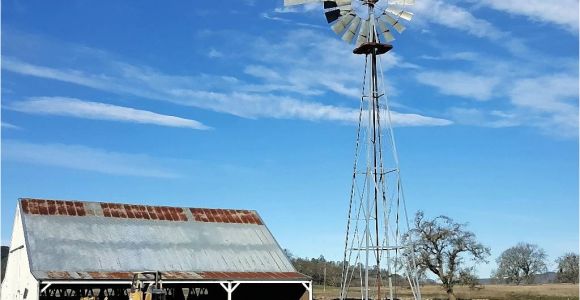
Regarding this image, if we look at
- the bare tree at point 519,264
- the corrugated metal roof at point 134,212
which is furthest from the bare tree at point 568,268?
the corrugated metal roof at point 134,212

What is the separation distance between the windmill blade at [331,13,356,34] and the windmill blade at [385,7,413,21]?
59.5 inches

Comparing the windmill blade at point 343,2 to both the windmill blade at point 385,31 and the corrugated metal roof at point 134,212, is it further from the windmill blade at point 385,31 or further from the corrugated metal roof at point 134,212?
the corrugated metal roof at point 134,212

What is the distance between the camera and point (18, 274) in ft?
92.2

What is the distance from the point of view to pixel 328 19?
2484cm

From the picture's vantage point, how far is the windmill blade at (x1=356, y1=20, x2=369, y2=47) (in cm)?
2502

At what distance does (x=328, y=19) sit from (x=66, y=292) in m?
17.9

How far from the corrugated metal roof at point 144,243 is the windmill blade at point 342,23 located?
38.9 ft

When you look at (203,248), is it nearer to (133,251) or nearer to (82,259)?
(133,251)

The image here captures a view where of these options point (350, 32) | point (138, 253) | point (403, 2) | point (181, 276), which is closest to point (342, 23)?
point (350, 32)

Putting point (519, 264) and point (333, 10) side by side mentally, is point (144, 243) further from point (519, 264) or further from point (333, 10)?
point (519, 264)

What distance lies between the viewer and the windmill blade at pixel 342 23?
2489 centimetres

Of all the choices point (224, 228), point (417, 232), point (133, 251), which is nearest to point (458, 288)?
point (417, 232)

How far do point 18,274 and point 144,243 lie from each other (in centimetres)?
562

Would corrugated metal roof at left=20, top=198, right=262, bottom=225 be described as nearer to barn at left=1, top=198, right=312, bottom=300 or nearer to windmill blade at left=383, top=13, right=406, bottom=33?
barn at left=1, top=198, right=312, bottom=300
